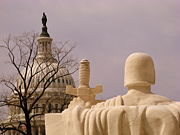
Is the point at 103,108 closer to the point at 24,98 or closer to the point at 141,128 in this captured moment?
the point at 141,128

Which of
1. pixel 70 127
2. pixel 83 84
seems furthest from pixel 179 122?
pixel 83 84

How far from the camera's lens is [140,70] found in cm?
1002

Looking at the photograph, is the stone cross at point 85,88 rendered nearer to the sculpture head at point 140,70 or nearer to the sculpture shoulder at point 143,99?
the sculpture head at point 140,70

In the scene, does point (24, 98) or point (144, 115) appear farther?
point (24, 98)

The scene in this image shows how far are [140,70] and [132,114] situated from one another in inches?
42.6

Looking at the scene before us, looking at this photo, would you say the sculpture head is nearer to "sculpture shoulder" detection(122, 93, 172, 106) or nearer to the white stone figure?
the white stone figure

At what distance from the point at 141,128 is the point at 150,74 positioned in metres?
1.29

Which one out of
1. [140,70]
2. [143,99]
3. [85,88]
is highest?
[140,70]

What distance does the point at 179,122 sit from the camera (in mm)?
9219

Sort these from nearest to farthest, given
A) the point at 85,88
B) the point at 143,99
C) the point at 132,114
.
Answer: the point at 132,114 → the point at 143,99 → the point at 85,88

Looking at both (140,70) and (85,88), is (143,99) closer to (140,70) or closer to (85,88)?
(140,70)

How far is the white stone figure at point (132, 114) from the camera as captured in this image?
9227mm

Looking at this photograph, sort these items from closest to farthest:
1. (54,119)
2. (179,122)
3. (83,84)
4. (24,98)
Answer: (179,122)
(54,119)
(83,84)
(24,98)

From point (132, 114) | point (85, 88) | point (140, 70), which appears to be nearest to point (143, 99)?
point (140, 70)
